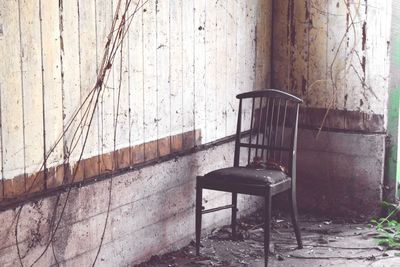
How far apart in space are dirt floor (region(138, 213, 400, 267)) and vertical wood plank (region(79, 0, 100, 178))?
2.88ft

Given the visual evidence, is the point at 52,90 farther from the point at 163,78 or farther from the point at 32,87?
the point at 163,78

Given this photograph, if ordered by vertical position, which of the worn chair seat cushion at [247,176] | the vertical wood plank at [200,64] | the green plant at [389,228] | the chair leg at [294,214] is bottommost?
the green plant at [389,228]

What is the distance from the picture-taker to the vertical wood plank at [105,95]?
367 centimetres

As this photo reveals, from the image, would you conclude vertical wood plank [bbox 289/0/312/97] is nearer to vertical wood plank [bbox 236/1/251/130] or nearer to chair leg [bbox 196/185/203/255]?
vertical wood plank [bbox 236/1/251/130]

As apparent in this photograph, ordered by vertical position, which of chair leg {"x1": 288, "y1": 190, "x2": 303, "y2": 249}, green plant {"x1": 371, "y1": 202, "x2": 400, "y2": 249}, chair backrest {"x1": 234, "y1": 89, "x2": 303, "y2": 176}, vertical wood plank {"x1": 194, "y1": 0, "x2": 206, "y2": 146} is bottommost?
green plant {"x1": 371, "y1": 202, "x2": 400, "y2": 249}

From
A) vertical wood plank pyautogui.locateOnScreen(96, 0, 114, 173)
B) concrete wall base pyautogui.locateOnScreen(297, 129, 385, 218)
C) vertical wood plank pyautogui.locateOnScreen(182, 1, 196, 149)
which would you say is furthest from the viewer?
concrete wall base pyautogui.locateOnScreen(297, 129, 385, 218)

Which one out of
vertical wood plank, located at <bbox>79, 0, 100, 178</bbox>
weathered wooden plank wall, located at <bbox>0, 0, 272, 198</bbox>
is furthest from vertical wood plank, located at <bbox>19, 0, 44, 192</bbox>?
vertical wood plank, located at <bbox>79, 0, 100, 178</bbox>

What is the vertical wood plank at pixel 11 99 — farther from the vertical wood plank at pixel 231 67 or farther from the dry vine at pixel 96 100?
the vertical wood plank at pixel 231 67

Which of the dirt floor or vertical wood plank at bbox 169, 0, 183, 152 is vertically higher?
vertical wood plank at bbox 169, 0, 183, 152

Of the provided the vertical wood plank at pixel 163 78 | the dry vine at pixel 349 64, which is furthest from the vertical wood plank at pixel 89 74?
the dry vine at pixel 349 64

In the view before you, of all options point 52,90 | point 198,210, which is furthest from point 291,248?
point 52,90

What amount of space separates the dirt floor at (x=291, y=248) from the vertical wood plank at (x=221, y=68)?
81 centimetres

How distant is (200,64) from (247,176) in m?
0.93

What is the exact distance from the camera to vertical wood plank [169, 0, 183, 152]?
14.0 feet
